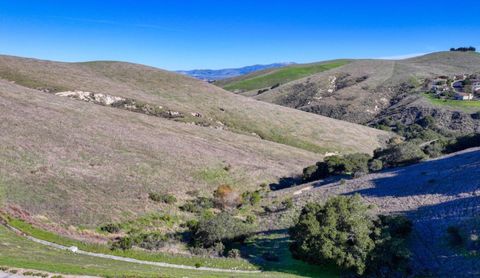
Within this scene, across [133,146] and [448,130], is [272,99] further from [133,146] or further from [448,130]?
[133,146]

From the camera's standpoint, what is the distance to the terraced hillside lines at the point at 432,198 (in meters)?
29.9

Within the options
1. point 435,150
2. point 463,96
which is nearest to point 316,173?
point 435,150

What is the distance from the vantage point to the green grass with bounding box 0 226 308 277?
76.0ft

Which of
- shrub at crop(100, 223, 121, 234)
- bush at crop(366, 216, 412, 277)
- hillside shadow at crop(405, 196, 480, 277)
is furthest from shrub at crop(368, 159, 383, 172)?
shrub at crop(100, 223, 121, 234)

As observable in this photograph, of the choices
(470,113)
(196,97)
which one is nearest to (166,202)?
(196,97)

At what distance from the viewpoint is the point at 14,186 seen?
39.1m

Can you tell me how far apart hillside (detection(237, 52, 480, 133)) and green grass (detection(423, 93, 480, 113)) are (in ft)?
0.83

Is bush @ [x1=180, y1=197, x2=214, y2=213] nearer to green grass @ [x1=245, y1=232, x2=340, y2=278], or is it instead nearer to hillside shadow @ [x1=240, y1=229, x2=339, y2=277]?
hillside shadow @ [x1=240, y1=229, x2=339, y2=277]

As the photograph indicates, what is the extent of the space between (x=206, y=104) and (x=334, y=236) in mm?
81574

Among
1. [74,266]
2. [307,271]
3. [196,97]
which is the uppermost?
[196,97]

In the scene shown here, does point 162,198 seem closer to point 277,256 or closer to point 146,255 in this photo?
point 146,255

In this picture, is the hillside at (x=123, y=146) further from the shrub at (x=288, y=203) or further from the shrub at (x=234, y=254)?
the shrub at (x=234, y=254)

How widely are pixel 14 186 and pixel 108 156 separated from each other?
1421 centimetres

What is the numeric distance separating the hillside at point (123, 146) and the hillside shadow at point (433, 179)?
16.7 m
